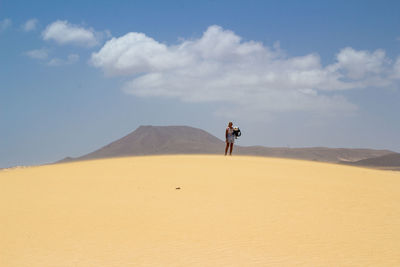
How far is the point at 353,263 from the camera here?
6742mm

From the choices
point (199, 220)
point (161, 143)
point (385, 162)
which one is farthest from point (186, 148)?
point (199, 220)

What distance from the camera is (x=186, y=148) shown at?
10381cm

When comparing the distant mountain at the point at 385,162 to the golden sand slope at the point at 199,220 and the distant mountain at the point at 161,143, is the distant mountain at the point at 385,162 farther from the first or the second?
the golden sand slope at the point at 199,220

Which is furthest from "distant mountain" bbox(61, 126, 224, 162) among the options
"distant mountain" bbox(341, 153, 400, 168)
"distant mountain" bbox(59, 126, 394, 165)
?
"distant mountain" bbox(341, 153, 400, 168)

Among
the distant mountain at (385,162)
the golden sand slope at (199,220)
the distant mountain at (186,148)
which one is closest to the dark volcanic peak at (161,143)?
the distant mountain at (186,148)

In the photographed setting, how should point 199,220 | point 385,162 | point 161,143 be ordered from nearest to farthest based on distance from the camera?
point 199,220 → point 385,162 → point 161,143

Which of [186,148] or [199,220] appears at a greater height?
[186,148]

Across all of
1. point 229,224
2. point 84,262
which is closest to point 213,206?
point 229,224

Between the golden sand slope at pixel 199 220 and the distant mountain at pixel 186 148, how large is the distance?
7437 centimetres

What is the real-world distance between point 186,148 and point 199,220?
310 feet

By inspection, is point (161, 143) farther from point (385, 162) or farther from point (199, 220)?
point (199, 220)

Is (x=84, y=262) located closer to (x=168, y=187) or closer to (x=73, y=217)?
(x=73, y=217)

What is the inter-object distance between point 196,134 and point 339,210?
426 ft

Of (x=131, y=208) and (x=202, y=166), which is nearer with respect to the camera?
(x=131, y=208)
